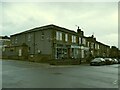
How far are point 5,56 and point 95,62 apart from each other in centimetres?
2271

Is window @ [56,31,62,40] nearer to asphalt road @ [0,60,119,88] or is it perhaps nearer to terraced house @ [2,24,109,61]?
terraced house @ [2,24,109,61]

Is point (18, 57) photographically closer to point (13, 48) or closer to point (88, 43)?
point (13, 48)

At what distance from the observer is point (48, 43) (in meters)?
42.2

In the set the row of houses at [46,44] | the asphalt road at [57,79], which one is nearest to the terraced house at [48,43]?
the row of houses at [46,44]

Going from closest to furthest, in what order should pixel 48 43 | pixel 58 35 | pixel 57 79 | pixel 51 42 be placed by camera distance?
pixel 57 79 → pixel 51 42 → pixel 48 43 → pixel 58 35

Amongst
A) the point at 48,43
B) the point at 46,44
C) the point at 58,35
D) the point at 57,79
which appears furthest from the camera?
the point at 58,35

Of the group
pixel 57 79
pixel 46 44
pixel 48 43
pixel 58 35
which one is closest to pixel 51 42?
pixel 48 43

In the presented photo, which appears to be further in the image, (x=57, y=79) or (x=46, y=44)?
(x=46, y=44)

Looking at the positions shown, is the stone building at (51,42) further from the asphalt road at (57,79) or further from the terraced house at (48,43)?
the asphalt road at (57,79)

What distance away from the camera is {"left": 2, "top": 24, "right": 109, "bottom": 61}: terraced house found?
41.9 m

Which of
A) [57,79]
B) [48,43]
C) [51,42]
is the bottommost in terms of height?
[57,79]

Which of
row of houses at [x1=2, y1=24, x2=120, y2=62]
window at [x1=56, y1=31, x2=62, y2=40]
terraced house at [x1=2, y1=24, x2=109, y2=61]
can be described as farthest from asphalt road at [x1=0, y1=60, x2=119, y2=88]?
window at [x1=56, y1=31, x2=62, y2=40]

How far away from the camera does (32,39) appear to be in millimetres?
46750

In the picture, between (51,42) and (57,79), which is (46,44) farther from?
(57,79)
